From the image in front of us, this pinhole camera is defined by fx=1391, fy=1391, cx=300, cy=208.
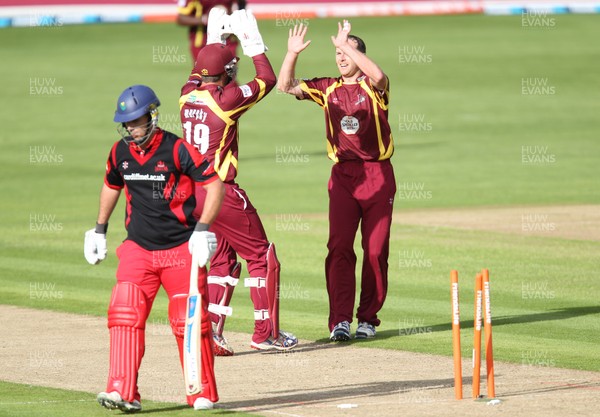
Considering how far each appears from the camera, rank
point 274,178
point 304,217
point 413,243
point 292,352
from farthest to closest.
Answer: point 274,178, point 304,217, point 413,243, point 292,352

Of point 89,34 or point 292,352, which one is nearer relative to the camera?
point 292,352

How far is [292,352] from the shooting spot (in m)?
11.8

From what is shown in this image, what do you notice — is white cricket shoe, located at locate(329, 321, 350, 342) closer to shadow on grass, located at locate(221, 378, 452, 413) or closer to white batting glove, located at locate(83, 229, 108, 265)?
shadow on grass, located at locate(221, 378, 452, 413)

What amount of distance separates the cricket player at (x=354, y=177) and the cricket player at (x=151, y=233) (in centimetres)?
313

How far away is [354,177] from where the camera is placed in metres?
12.5

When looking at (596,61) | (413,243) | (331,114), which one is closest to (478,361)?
(331,114)

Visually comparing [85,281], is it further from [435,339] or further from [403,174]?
[403,174]

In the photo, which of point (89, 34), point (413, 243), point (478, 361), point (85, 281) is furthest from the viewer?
point (89, 34)

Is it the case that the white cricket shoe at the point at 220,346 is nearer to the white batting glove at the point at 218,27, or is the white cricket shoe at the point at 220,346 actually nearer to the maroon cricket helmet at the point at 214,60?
the maroon cricket helmet at the point at 214,60

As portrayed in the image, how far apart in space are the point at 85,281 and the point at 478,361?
7439mm

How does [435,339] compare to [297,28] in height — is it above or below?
below

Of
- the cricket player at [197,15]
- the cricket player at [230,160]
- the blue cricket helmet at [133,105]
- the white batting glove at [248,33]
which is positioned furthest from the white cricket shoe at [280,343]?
the cricket player at [197,15]

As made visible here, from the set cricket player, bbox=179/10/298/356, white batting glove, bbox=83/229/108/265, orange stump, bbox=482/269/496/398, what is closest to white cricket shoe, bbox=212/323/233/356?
cricket player, bbox=179/10/298/356

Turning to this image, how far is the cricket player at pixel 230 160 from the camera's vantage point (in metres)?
11.7
